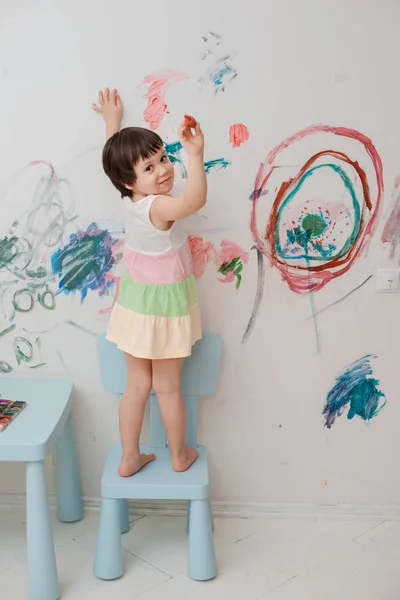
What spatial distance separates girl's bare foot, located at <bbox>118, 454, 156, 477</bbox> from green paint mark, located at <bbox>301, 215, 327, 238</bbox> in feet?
2.61

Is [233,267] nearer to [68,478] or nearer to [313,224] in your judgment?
[313,224]

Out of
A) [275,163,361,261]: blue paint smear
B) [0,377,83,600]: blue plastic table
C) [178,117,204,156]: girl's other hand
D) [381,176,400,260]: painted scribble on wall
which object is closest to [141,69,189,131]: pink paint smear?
[178,117,204,156]: girl's other hand

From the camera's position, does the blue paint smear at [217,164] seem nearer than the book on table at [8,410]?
No

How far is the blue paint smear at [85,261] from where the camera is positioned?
1.97 meters

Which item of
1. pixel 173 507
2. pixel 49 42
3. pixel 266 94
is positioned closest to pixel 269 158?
pixel 266 94

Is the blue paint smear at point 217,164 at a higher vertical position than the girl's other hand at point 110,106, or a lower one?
lower

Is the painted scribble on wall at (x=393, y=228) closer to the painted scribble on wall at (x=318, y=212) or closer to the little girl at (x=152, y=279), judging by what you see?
the painted scribble on wall at (x=318, y=212)

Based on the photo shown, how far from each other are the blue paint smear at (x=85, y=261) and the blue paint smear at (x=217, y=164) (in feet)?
1.11

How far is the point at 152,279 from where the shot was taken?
1.81 metres

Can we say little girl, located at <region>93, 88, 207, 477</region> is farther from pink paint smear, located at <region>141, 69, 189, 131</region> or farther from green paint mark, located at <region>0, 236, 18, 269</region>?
green paint mark, located at <region>0, 236, 18, 269</region>

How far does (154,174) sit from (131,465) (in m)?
0.78

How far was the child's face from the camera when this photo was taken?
1710 millimetres

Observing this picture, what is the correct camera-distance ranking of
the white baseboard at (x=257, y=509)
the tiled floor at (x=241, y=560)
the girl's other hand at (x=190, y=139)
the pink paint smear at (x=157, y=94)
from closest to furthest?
the girl's other hand at (x=190, y=139) → the tiled floor at (x=241, y=560) → the pink paint smear at (x=157, y=94) → the white baseboard at (x=257, y=509)

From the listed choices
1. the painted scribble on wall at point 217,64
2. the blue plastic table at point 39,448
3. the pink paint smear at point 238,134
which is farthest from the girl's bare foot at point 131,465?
the painted scribble on wall at point 217,64
